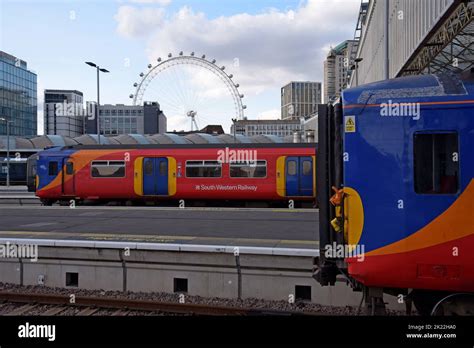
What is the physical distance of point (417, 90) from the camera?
16.5 feet

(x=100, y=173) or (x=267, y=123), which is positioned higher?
(x=267, y=123)

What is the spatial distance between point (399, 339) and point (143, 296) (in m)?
5.29

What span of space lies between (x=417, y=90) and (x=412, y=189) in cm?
121

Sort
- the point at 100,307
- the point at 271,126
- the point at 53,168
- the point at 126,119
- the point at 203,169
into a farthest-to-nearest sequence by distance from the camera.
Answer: the point at 271,126, the point at 126,119, the point at 53,168, the point at 203,169, the point at 100,307

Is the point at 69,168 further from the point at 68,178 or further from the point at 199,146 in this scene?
the point at 199,146

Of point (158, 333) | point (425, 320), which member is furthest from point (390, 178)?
point (158, 333)

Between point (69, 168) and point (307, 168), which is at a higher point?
point (69, 168)

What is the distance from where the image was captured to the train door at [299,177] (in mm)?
18641

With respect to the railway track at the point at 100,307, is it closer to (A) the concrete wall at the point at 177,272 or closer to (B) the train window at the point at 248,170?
(A) the concrete wall at the point at 177,272

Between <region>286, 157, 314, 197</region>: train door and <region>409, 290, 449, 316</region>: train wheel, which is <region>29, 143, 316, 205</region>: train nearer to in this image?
<region>286, 157, 314, 197</region>: train door

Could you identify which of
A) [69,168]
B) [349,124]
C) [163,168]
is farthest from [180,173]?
[349,124]

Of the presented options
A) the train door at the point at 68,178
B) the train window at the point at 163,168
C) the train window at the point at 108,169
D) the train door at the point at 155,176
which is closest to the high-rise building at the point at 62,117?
the train door at the point at 68,178

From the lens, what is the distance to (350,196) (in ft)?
16.8

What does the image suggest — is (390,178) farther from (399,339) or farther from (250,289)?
(250,289)
